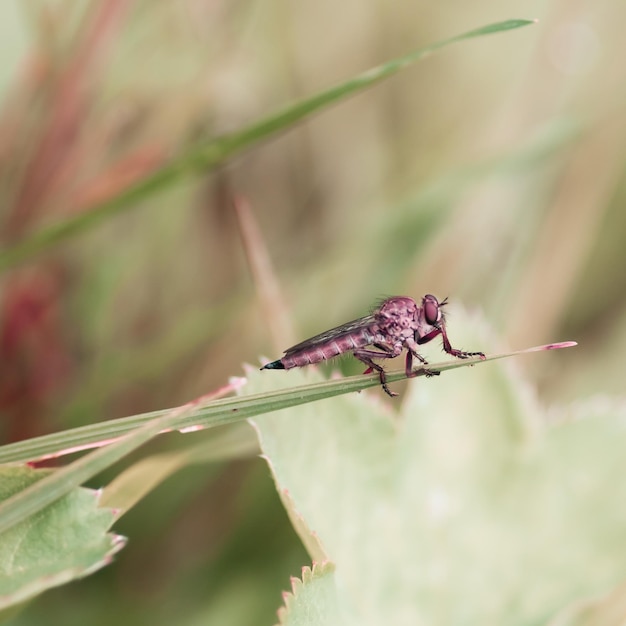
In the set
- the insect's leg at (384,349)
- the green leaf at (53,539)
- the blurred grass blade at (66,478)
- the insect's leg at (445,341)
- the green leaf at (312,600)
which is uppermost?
the insect's leg at (384,349)

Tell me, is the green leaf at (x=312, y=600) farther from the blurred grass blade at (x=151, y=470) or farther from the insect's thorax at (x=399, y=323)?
the insect's thorax at (x=399, y=323)

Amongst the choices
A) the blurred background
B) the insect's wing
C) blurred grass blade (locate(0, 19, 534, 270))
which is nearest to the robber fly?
the insect's wing

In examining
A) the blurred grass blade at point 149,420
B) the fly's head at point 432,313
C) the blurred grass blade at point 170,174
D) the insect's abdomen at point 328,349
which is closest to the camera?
the blurred grass blade at point 149,420

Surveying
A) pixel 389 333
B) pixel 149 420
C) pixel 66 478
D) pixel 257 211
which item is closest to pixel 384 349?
pixel 389 333

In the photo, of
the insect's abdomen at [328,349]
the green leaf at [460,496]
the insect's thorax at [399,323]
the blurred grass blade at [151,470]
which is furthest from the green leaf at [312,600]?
the insect's thorax at [399,323]

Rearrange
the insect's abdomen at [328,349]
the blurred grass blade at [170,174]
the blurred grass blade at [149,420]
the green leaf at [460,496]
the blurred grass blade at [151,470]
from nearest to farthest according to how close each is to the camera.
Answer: the blurred grass blade at [149,420] → the blurred grass blade at [151,470] → the green leaf at [460,496] → the insect's abdomen at [328,349] → the blurred grass blade at [170,174]

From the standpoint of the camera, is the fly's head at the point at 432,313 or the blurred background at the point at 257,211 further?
the blurred background at the point at 257,211

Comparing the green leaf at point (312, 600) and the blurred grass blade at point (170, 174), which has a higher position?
the blurred grass blade at point (170, 174)
